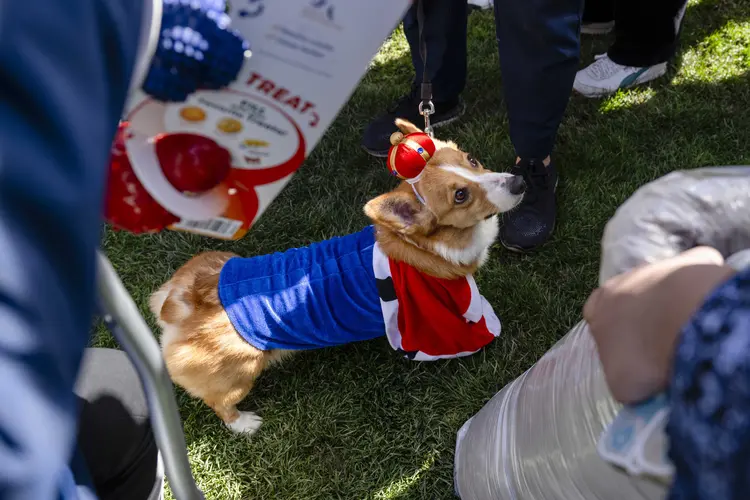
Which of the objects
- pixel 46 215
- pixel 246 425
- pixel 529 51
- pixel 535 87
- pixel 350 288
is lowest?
pixel 246 425

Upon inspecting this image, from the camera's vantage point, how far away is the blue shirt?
1776mm

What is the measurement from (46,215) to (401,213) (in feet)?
4.49

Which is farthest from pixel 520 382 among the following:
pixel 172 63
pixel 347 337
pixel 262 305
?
pixel 172 63

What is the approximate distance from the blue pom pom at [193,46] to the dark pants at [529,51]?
1.34m

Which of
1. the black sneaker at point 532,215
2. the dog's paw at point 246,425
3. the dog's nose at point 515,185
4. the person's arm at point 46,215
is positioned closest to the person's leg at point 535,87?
the black sneaker at point 532,215

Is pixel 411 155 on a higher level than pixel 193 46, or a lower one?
lower

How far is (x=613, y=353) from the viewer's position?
736mm

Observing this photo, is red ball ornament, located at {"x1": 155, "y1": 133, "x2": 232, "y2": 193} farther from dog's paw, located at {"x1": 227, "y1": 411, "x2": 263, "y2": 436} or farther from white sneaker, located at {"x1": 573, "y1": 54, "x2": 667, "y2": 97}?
white sneaker, located at {"x1": 573, "y1": 54, "x2": 667, "y2": 97}

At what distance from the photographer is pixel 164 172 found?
0.84m

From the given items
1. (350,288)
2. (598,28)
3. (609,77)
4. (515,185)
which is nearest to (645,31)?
(609,77)

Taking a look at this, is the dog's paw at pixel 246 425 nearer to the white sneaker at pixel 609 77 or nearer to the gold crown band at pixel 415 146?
the gold crown band at pixel 415 146

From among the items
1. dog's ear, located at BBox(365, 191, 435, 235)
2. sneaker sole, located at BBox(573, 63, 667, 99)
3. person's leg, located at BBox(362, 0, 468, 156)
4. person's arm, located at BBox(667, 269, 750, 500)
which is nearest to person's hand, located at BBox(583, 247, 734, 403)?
person's arm, located at BBox(667, 269, 750, 500)

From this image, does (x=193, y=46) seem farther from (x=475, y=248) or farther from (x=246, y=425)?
(x=246, y=425)

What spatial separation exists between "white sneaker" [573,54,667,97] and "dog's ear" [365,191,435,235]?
4.86ft
